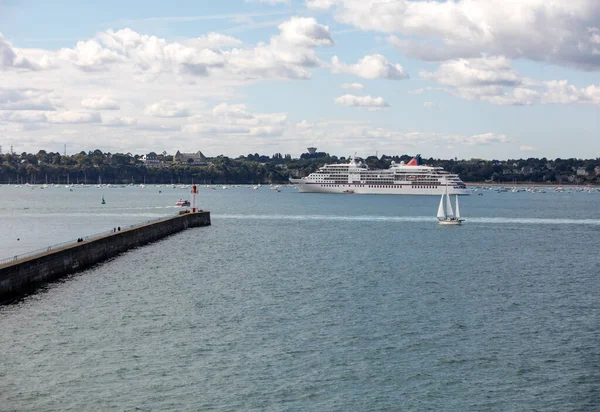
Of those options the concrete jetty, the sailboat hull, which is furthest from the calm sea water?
the sailboat hull

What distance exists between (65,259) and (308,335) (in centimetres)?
2317

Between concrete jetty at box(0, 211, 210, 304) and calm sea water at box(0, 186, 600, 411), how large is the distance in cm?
98

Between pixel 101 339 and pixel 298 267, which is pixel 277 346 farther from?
pixel 298 267

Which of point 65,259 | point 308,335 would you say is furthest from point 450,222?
point 308,335

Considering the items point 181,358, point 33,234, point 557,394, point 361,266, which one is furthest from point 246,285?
point 33,234

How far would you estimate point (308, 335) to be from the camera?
32344 mm

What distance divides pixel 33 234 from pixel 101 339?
55127 millimetres

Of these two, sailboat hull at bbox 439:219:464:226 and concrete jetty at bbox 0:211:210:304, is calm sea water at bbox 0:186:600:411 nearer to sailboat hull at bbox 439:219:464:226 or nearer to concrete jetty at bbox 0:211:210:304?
concrete jetty at bbox 0:211:210:304

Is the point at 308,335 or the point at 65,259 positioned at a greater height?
the point at 65,259

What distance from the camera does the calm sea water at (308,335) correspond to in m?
24.4

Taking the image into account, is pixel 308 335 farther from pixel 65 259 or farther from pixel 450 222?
pixel 450 222

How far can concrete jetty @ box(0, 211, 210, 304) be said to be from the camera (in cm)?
3972

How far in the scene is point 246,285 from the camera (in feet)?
154

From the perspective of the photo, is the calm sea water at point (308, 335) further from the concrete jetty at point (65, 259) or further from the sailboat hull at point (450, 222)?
the sailboat hull at point (450, 222)
